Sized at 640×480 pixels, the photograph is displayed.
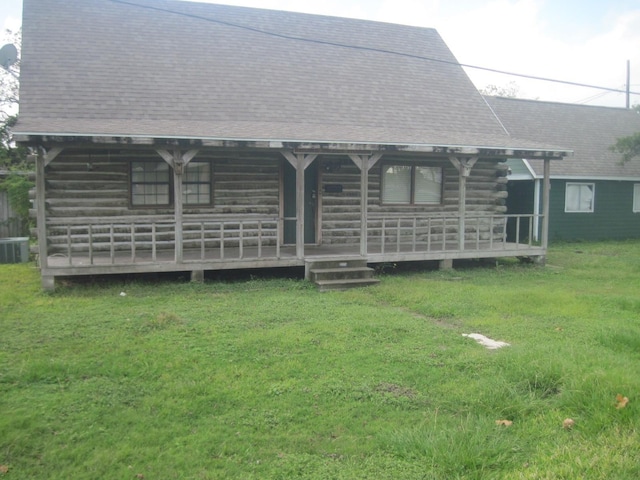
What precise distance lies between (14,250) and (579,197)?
1879cm

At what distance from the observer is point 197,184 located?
494 inches

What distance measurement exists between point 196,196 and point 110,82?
3318mm

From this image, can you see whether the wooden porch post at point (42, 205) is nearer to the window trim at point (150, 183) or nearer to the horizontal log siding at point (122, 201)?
the horizontal log siding at point (122, 201)

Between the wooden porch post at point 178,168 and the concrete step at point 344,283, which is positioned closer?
the wooden porch post at point 178,168

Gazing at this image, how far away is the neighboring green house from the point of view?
20.2m

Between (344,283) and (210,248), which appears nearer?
(344,283)

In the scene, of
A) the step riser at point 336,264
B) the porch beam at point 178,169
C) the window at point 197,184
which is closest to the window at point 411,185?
the step riser at point 336,264

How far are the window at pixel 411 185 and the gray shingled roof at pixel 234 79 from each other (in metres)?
1.08

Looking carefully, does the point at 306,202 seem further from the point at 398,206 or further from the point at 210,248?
the point at 210,248

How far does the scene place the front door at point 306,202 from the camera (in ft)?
43.5

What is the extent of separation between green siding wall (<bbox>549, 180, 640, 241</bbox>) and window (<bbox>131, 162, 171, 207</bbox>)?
1391cm

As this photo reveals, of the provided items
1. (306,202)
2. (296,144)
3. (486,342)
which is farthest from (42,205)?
(486,342)

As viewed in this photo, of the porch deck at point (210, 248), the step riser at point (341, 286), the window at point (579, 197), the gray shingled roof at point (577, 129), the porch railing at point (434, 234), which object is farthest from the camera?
the gray shingled roof at point (577, 129)

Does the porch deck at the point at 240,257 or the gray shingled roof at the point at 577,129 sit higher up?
the gray shingled roof at the point at 577,129
